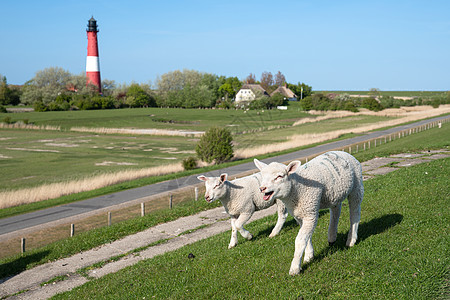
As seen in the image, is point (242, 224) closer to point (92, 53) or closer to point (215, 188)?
point (215, 188)

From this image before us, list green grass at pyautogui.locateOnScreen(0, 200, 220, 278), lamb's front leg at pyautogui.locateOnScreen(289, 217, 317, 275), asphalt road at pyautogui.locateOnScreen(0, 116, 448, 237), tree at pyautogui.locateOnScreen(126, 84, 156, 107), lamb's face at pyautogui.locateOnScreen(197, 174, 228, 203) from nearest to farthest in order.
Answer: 1. lamb's front leg at pyautogui.locateOnScreen(289, 217, 317, 275)
2. lamb's face at pyautogui.locateOnScreen(197, 174, 228, 203)
3. green grass at pyautogui.locateOnScreen(0, 200, 220, 278)
4. asphalt road at pyautogui.locateOnScreen(0, 116, 448, 237)
5. tree at pyautogui.locateOnScreen(126, 84, 156, 107)

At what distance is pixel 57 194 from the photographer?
103 ft

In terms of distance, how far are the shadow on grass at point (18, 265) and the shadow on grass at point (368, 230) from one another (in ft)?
35.0

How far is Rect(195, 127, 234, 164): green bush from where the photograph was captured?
4491 centimetres

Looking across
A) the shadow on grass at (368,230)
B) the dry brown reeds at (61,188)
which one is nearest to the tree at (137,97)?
the dry brown reeds at (61,188)

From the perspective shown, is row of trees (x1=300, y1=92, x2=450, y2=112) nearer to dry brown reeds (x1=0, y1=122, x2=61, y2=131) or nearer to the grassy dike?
dry brown reeds (x1=0, y1=122, x2=61, y2=131)

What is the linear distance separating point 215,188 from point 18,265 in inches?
331

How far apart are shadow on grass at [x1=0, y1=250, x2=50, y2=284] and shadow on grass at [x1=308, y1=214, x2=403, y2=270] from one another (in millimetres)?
10668

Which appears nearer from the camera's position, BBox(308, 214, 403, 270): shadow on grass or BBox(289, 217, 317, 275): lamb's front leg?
BBox(289, 217, 317, 275): lamb's front leg

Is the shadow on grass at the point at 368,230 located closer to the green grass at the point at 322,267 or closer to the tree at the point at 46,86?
the green grass at the point at 322,267

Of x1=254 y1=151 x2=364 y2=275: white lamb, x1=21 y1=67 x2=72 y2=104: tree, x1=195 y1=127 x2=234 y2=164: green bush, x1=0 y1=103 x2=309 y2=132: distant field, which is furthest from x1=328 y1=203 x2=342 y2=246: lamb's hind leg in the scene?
x1=21 y1=67 x2=72 y2=104: tree

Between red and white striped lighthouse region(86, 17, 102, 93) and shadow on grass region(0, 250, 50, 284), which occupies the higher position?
red and white striped lighthouse region(86, 17, 102, 93)

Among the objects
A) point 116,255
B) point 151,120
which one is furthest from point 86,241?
point 151,120

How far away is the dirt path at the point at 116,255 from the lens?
12.6 meters
